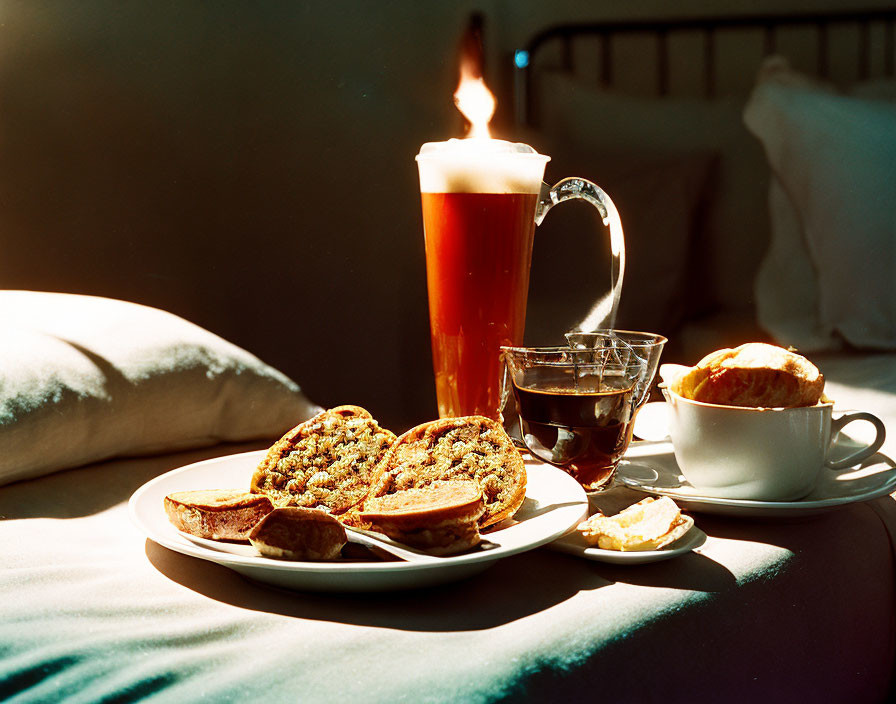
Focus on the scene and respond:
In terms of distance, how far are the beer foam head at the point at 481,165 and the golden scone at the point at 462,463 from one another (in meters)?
0.28

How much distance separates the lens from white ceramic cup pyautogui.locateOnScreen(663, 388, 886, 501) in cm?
67

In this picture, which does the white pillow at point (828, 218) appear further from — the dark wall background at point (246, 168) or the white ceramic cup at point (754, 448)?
the white ceramic cup at point (754, 448)

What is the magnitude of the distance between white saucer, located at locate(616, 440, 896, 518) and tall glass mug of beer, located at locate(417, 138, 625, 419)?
146 millimetres

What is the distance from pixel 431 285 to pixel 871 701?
1.71 ft

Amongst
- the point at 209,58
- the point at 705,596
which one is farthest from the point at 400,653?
the point at 209,58

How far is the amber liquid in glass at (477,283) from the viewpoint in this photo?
90 centimetres

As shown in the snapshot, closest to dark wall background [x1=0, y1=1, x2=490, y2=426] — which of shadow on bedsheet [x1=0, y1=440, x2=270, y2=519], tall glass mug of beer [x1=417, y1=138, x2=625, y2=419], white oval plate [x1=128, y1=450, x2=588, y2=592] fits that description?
shadow on bedsheet [x1=0, y1=440, x2=270, y2=519]

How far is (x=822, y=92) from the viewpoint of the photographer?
70.8 inches

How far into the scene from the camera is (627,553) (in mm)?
585

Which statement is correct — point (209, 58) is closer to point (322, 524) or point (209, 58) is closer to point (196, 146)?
point (196, 146)

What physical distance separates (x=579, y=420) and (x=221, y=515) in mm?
281

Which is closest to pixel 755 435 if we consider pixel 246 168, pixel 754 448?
pixel 754 448

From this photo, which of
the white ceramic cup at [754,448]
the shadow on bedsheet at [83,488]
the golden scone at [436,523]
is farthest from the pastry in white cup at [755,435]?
the shadow on bedsheet at [83,488]

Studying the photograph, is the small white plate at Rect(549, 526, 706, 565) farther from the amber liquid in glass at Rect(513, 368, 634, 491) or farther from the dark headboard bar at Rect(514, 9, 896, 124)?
the dark headboard bar at Rect(514, 9, 896, 124)
